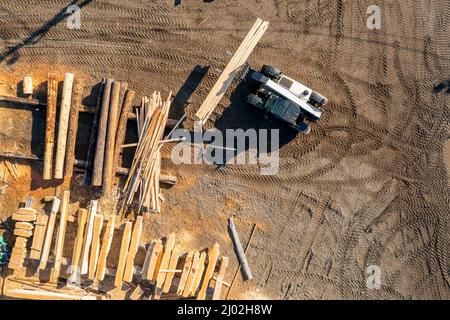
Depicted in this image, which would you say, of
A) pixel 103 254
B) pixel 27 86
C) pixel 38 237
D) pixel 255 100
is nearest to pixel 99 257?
pixel 103 254

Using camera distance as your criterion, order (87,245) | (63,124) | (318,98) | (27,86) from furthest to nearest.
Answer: (318,98) → (27,86) → (63,124) → (87,245)

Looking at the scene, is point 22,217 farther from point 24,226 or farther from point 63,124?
point 63,124

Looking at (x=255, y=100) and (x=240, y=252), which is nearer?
(x=255, y=100)

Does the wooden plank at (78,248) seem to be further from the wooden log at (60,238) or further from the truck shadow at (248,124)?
the truck shadow at (248,124)
